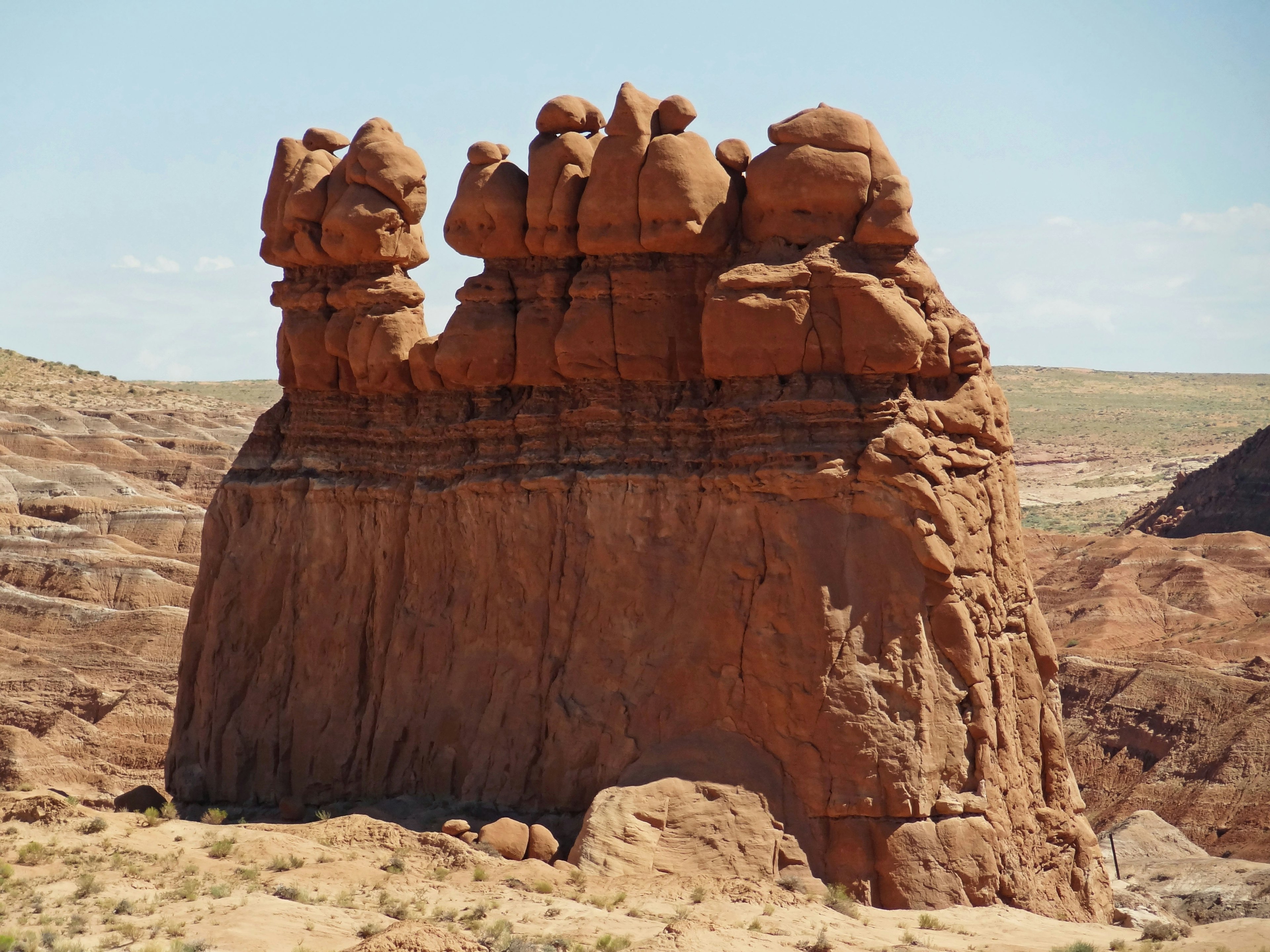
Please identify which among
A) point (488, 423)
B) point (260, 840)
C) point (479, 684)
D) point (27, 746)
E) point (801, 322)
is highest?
point (801, 322)

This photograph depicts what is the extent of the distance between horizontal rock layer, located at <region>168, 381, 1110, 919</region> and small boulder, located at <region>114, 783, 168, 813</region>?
74 cm

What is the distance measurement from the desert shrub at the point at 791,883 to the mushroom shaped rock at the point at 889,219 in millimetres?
6882

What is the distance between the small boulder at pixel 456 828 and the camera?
60.1 feet

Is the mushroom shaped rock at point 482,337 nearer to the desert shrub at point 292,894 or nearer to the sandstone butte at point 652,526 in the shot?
the sandstone butte at point 652,526

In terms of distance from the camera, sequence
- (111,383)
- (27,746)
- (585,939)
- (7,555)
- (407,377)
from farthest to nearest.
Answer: (111,383) → (7,555) → (27,746) → (407,377) → (585,939)

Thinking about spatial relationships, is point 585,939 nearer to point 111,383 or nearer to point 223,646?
point 223,646

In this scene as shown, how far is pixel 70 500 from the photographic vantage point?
2140 inches

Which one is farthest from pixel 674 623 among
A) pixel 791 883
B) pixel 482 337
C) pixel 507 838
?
pixel 482 337

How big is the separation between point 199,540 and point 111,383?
40759mm

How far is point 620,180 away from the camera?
1962cm

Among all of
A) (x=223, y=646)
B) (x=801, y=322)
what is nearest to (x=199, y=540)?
(x=223, y=646)

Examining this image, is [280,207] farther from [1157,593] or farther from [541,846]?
[1157,593]

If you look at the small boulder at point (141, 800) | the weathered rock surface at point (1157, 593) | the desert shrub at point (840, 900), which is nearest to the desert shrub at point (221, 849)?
the small boulder at point (141, 800)

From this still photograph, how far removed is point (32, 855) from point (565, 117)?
34.6 ft
